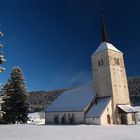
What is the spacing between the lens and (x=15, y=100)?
133 ft

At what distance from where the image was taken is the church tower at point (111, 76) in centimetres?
4362

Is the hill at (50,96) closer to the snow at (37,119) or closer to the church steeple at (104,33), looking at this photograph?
the snow at (37,119)

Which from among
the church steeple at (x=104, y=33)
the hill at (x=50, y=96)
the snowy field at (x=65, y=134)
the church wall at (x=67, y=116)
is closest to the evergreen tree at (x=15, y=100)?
the church wall at (x=67, y=116)

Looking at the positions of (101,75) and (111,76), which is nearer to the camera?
(111,76)

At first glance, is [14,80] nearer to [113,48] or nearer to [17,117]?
[17,117]

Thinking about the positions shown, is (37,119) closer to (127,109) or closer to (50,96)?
(127,109)

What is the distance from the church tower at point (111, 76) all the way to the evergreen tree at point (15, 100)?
15304 mm

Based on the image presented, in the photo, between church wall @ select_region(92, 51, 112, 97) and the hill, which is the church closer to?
church wall @ select_region(92, 51, 112, 97)

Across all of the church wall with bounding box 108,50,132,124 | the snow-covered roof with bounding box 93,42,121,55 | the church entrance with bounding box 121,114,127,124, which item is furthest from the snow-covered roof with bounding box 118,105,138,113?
the snow-covered roof with bounding box 93,42,121,55

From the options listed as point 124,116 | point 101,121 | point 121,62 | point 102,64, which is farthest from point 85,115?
point 121,62

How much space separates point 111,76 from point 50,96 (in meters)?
109

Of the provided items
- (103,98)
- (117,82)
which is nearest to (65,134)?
(103,98)

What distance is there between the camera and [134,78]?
468 feet

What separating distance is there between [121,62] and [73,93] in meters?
13.6
